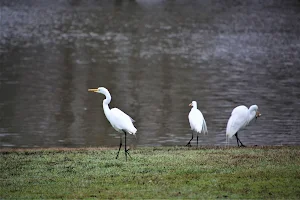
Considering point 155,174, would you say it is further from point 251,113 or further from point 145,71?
point 145,71

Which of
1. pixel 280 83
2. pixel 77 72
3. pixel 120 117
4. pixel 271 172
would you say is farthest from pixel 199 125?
pixel 77 72

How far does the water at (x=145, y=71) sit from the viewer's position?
1894 cm

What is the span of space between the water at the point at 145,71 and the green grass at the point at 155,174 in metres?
4.20

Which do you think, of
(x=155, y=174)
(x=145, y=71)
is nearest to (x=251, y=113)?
(x=155, y=174)

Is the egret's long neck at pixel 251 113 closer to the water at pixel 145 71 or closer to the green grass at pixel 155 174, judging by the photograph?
the green grass at pixel 155 174

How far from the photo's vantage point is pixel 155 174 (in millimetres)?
10695

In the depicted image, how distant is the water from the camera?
746 inches

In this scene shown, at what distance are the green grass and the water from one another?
13.8 ft

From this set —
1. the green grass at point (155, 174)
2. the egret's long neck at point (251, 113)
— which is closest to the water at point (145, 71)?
the egret's long neck at point (251, 113)

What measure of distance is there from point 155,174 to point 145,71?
19.1 meters

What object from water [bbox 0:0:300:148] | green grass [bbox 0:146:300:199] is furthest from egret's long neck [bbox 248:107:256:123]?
water [bbox 0:0:300:148]

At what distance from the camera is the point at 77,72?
29.1 metres

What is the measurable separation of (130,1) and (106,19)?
586 inches

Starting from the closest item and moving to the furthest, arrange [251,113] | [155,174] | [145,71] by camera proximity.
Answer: [155,174] → [251,113] → [145,71]
